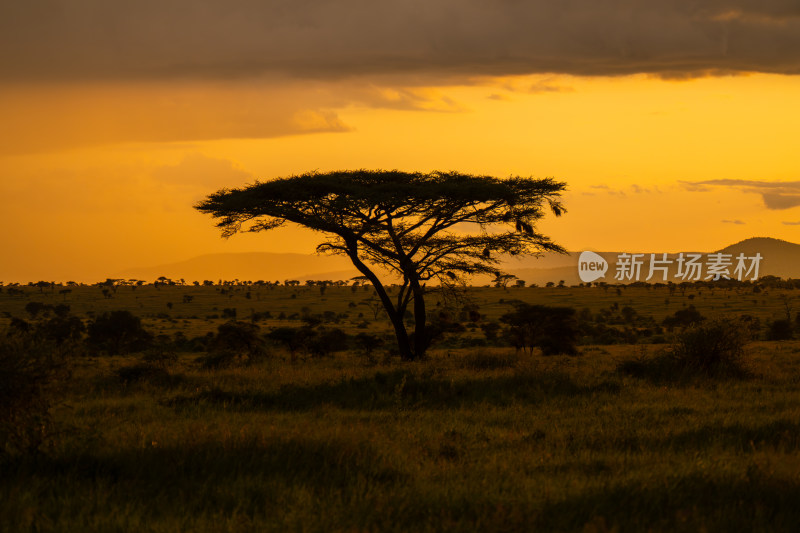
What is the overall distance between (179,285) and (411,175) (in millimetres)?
147437

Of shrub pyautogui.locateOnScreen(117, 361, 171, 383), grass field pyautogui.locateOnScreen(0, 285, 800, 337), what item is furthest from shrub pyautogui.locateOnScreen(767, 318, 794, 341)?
shrub pyautogui.locateOnScreen(117, 361, 171, 383)

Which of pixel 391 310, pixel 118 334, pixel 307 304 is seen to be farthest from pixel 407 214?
pixel 307 304

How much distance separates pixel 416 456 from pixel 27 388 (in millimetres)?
4944

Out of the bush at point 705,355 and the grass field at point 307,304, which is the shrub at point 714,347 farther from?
the grass field at point 307,304

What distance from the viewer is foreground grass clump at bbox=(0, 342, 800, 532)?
23.6 ft

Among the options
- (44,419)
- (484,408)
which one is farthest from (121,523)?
(484,408)

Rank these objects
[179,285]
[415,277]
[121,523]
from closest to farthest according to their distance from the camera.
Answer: [121,523] < [415,277] < [179,285]

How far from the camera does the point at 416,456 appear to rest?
9.84 metres

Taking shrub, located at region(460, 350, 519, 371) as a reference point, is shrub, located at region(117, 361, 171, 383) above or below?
below

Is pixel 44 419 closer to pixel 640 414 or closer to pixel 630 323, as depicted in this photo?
pixel 640 414

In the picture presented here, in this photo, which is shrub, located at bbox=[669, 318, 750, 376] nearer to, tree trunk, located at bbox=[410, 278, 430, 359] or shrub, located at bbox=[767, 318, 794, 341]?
tree trunk, located at bbox=[410, 278, 430, 359]

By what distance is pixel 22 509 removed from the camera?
7.23m

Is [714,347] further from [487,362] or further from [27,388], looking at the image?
[27,388]

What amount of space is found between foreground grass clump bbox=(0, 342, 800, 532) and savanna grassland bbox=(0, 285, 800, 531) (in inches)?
1.2
